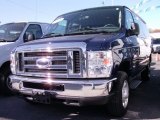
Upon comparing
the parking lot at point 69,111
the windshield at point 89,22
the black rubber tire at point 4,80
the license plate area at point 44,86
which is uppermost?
the windshield at point 89,22

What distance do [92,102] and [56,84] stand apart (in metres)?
0.65

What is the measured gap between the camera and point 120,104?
525 centimetres

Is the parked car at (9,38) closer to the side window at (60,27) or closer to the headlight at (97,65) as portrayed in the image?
the side window at (60,27)

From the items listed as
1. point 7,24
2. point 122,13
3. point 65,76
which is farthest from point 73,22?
point 7,24

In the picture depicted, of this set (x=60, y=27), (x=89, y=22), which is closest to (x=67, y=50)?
(x=89, y=22)

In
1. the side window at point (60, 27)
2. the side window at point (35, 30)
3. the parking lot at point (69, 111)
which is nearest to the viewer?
the parking lot at point (69, 111)

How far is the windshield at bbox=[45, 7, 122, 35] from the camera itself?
19.9ft

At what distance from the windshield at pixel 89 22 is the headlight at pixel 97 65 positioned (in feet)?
3.65

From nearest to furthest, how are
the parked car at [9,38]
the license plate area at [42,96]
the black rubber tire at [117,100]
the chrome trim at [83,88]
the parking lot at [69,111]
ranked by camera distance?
the chrome trim at [83,88]
the license plate area at [42,96]
the black rubber tire at [117,100]
the parking lot at [69,111]
the parked car at [9,38]

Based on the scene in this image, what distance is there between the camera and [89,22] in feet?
20.9

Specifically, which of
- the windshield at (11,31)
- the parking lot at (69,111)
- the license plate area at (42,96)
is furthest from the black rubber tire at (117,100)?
the windshield at (11,31)

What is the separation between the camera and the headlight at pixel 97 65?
4.79m

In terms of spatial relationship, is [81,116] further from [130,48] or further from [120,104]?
[130,48]

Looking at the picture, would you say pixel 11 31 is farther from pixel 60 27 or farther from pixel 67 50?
pixel 67 50
